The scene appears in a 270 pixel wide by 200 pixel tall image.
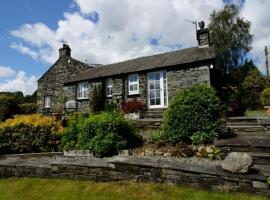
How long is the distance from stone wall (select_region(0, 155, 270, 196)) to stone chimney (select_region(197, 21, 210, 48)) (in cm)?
1155

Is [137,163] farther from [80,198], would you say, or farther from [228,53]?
[228,53]

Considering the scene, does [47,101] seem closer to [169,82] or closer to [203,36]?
[169,82]

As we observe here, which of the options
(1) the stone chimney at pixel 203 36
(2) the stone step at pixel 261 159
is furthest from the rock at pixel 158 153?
(1) the stone chimney at pixel 203 36

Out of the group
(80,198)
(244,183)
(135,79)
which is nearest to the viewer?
(244,183)

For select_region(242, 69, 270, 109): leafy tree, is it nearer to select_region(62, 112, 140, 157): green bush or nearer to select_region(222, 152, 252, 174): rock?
select_region(62, 112, 140, 157): green bush

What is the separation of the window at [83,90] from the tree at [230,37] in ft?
54.8

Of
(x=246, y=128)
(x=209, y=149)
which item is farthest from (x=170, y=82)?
(x=209, y=149)

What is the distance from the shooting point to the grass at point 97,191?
14.0 feet

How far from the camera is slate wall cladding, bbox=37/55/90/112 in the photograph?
22188mm

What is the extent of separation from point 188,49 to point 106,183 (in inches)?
516

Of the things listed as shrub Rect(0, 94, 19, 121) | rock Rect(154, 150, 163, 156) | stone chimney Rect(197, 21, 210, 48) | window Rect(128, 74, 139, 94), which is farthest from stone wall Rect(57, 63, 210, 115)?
rock Rect(154, 150, 163, 156)

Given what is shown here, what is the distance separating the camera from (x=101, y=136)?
720cm

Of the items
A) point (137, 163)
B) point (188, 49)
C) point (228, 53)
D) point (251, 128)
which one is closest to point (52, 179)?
point (137, 163)

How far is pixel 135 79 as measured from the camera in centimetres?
1573
